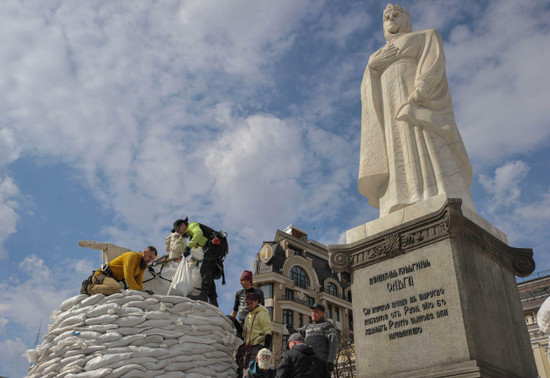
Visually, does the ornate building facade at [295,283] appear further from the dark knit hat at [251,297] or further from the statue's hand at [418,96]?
the statue's hand at [418,96]

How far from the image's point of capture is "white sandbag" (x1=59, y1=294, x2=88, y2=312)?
6.80 meters

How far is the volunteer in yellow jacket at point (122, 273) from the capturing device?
6992 millimetres

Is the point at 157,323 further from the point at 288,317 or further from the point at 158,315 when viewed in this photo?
the point at 288,317

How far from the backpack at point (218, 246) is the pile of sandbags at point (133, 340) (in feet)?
5.63

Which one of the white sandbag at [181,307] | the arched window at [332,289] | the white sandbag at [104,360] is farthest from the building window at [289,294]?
the white sandbag at [104,360]

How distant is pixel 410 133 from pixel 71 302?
232 inches

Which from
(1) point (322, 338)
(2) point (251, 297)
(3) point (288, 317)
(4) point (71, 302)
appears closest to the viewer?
(1) point (322, 338)

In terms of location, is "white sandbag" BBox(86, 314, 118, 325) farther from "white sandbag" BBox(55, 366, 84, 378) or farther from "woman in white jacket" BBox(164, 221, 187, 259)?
"woman in white jacket" BBox(164, 221, 187, 259)

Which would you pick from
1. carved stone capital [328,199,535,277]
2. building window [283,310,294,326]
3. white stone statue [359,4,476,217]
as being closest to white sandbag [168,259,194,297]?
carved stone capital [328,199,535,277]

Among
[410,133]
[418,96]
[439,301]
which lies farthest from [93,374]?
[418,96]

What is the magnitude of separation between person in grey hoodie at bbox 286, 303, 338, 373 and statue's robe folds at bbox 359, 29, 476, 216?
2.15 metres

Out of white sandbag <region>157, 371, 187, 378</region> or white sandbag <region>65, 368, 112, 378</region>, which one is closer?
white sandbag <region>65, 368, 112, 378</region>

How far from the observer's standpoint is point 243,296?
26.6 feet

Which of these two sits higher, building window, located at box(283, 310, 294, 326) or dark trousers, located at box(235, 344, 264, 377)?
building window, located at box(283, 310, 294, 326)
